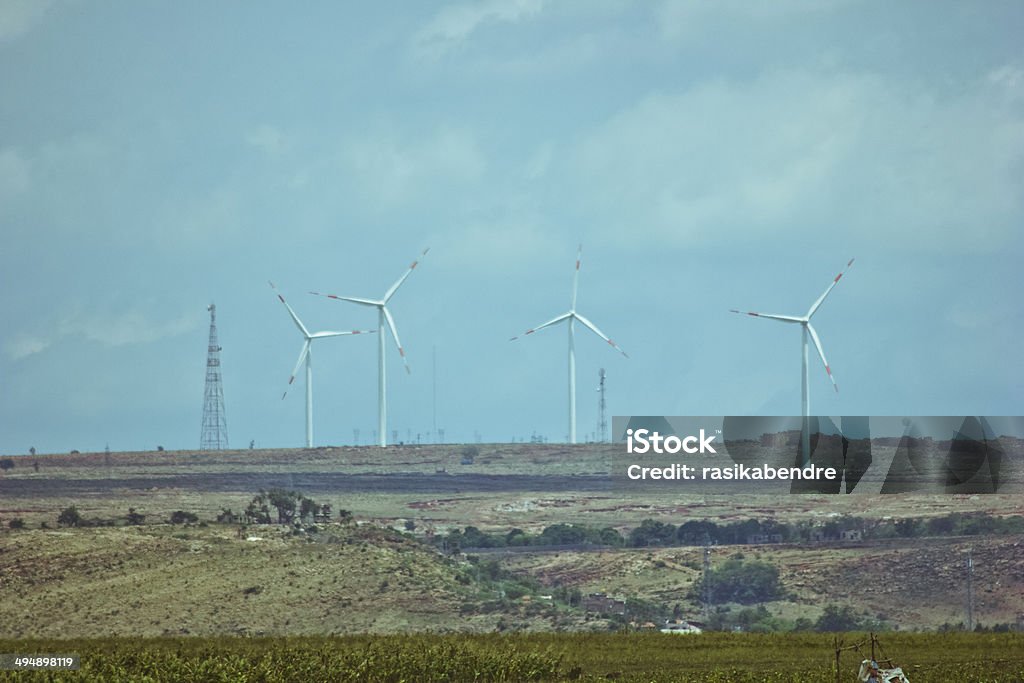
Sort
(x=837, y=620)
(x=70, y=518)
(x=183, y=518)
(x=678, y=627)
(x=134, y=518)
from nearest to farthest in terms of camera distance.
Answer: (x=678, y=627), (x=837, y=620), (x=134, y=518), (x=70, y=518), (x=183, y=518)

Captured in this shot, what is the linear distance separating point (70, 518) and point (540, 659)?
120 meters

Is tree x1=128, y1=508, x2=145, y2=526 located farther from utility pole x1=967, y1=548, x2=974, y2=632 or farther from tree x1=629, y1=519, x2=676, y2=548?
utility pole x1=967, y1=548, x2=974, y2=632

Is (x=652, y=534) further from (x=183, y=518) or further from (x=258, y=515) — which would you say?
(x=183, y=518)

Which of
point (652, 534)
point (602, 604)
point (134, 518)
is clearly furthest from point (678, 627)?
point (134, 518)

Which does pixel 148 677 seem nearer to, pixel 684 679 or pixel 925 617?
pixel 684 679

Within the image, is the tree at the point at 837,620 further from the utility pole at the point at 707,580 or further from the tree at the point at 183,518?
the tree at the point at 183,518

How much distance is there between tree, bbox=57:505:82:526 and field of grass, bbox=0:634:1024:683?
3067 inches

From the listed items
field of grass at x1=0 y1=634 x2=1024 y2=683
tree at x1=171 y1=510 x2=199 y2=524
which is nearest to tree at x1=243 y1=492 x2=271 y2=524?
tree at x1=171 y1=510 x2=199 y2=524

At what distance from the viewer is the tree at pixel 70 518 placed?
627 feet

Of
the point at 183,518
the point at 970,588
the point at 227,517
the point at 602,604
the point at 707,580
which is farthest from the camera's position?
the point at 227,517

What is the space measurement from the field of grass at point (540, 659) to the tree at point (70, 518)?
256 ft

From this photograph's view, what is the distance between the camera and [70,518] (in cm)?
19288

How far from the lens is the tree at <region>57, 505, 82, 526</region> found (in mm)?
191125

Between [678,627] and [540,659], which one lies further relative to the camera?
[678,627]
